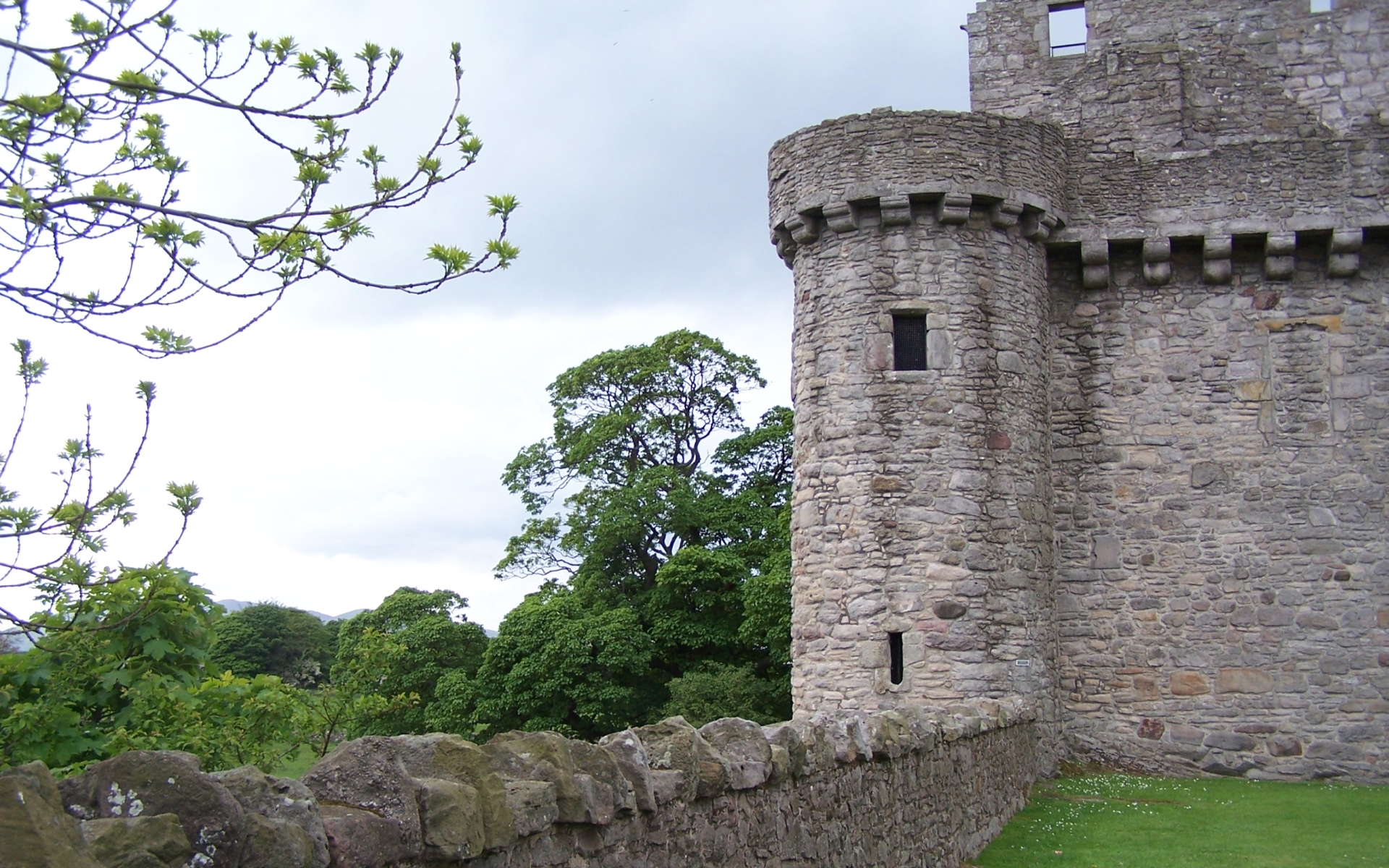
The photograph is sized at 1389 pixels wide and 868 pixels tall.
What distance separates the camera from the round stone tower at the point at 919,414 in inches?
469

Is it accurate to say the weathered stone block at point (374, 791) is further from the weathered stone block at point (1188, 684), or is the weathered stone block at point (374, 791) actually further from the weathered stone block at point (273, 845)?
the weathered stone block at point (1188, 684)

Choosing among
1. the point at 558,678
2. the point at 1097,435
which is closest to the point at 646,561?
the point at 558,678

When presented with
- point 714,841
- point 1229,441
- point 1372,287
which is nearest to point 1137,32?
point 1372,287

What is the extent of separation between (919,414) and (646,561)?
15071 mm

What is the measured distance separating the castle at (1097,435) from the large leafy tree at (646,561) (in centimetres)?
906

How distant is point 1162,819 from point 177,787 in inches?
357

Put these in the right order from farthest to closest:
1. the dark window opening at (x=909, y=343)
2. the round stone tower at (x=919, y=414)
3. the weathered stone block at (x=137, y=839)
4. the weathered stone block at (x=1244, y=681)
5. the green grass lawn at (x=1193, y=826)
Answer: the weathered stone block at (x=1244, y=681), the dark window opening at (x=909, y=343), the round stone tower at (x=919, y=414), the green grass lawn at (x=1193, y=826), the weathered stone block at (x=137, y=839)

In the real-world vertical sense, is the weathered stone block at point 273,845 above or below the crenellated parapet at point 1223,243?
below

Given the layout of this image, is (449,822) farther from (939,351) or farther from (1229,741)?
(1229,741)

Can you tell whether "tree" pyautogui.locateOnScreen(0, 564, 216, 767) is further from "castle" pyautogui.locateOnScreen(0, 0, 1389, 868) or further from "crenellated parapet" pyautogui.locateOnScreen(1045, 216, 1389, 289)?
"crenellated parapet" pyautogui.locateOnScreen(1045, 216, 1389, 289)

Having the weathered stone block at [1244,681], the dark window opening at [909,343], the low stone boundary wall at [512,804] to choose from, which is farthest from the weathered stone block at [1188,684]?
the low stone boundary wall at [512,804]

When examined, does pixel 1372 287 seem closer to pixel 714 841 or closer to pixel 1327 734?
pixel 1327 734

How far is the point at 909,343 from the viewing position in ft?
41.1

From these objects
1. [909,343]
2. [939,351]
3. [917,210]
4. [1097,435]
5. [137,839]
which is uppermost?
[917,210]
